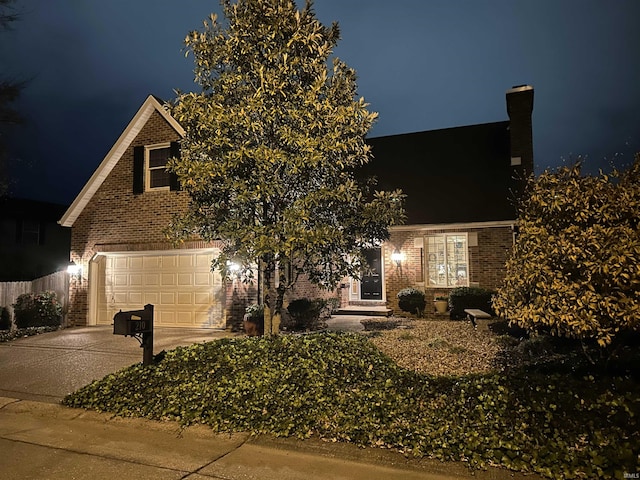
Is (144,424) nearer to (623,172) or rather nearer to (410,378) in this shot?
(410,378)

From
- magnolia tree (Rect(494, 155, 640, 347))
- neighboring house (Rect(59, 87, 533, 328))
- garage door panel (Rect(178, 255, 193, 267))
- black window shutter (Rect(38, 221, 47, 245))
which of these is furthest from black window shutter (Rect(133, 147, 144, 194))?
black window shutter (Rect(38, 221, 47, 245))

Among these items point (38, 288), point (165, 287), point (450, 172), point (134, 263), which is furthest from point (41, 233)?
point (450, 172)

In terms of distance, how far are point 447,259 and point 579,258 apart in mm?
10014

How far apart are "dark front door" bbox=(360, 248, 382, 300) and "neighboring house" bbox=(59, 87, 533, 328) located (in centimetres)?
178

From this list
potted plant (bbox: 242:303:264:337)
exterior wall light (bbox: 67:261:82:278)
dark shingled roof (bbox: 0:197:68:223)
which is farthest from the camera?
dark shingled roof (bbox: 0:197:68:223)

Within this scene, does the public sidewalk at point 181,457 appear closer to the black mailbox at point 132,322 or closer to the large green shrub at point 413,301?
the black mailbox at point 132,322

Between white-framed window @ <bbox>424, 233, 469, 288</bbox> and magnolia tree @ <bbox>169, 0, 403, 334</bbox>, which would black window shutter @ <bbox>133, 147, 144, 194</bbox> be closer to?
magnolia tree @ <bbox>169, 0, 403, 334</bbox>

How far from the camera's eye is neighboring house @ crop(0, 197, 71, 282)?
76.3ft

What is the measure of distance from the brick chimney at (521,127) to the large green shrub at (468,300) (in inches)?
162

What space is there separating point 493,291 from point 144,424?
1091 centimetres

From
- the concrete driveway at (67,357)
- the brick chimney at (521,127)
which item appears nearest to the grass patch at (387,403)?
the concrete driveway at (67,357)

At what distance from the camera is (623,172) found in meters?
5.30

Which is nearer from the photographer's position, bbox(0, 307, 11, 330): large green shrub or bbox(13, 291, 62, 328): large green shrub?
bbox(0, 307, 11, 330): large green shrub

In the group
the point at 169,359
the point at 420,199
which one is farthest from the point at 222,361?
the point at 420,199
